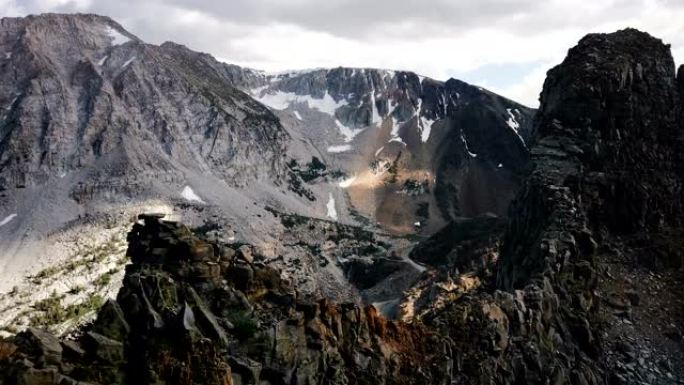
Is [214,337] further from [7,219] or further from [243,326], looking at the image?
[7,219]

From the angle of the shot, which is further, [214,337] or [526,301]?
[526,301]

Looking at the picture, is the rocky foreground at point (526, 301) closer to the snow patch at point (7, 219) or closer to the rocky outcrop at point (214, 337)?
the rocky outcrop at point (214, 337)

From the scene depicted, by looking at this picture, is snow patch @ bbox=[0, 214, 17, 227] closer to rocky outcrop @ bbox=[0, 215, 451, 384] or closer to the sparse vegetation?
rocky outcrop @ bbox=[0, 215, 451, 384]

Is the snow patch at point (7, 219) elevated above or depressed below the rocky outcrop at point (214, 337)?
below

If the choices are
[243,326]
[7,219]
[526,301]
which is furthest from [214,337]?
[7,219]

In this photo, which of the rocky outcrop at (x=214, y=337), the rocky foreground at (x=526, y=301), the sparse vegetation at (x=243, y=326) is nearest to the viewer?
the rocky outcrop at (x=214, y=337)

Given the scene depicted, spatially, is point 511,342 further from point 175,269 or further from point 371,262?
point 371,262

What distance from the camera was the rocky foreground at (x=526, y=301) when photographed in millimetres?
22219

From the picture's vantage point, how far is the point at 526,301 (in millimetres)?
43812

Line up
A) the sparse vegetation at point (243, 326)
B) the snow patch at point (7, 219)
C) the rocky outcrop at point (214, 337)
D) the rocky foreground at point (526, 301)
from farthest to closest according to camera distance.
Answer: the snow patch at point (7, 219) < the sparse vegetation at point (243, 326) < the rocky foreground at point (526, 301) < the rocky outcrop at point (214, 337)

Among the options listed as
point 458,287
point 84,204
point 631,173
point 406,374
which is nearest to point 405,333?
point 406,374

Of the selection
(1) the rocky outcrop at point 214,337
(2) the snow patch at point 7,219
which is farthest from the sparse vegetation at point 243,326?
(2) the snow patch at point 7,219

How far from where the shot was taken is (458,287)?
316 feet

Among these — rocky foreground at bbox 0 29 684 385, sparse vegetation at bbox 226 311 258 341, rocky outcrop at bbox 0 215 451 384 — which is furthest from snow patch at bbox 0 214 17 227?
sparse vegetation at bbox 226 311 258 341
